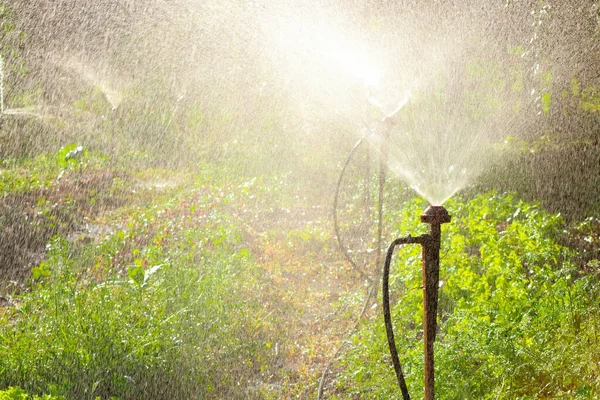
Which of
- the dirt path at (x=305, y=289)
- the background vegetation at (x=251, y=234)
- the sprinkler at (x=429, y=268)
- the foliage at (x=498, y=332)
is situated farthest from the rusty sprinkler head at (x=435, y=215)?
the dirt path at (x=305, y=289)

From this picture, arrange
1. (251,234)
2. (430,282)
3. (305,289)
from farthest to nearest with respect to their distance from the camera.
A: 1. (251,234)
2. (305,289)
3. (430,282)

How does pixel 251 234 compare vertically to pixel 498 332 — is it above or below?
above

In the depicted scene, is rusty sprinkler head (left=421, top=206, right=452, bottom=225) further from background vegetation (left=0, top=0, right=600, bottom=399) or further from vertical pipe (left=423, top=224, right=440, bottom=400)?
background vegetation (left=0, top=0, right=600, bottom=399)

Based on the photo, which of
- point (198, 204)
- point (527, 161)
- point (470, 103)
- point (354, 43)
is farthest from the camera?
point (354, 43)

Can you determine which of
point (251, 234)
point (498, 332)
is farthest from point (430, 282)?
point (251, 234)

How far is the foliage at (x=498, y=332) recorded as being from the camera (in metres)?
2.49

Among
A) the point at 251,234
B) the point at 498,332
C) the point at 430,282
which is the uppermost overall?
the point at 251,234

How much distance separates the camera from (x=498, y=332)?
8.56 feet

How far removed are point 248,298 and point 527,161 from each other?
2.53 metres

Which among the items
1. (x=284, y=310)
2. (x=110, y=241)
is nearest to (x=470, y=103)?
(x=284, y=310)

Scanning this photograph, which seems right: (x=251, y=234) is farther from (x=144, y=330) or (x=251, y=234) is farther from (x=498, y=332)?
(x=498, y=332)

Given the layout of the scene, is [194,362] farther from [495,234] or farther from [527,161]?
[527,161]

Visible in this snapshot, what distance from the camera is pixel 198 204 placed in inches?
240

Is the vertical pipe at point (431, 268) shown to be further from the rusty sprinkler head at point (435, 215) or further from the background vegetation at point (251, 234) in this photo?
the background vegetation at point (251, 234)
